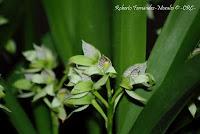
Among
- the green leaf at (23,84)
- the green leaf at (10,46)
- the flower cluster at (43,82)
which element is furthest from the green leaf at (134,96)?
the green leaf at (10,46)

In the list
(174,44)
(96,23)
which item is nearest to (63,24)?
(96,23)

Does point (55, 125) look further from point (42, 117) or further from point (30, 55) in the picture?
point (30, 55)

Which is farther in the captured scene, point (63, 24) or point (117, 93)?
point (63, 24)

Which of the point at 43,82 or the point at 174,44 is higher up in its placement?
the point at 174,44

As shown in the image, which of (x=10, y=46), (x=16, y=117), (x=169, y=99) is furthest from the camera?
(x=10, y=46)

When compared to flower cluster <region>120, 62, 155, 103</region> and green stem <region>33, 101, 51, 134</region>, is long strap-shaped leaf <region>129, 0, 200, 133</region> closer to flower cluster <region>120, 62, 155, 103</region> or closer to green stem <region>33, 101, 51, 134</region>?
flower cluster <region>120, 62, 155, 103</region>

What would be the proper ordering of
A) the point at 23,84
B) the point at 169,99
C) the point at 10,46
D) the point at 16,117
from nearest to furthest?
the point at 169,99, the point at 16,117, the point at 23,84, the point at 10,46

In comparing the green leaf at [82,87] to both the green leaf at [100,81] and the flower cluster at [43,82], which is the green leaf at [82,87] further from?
the flower cluster at [43,82]

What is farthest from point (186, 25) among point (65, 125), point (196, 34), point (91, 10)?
→ point (65, 125)
